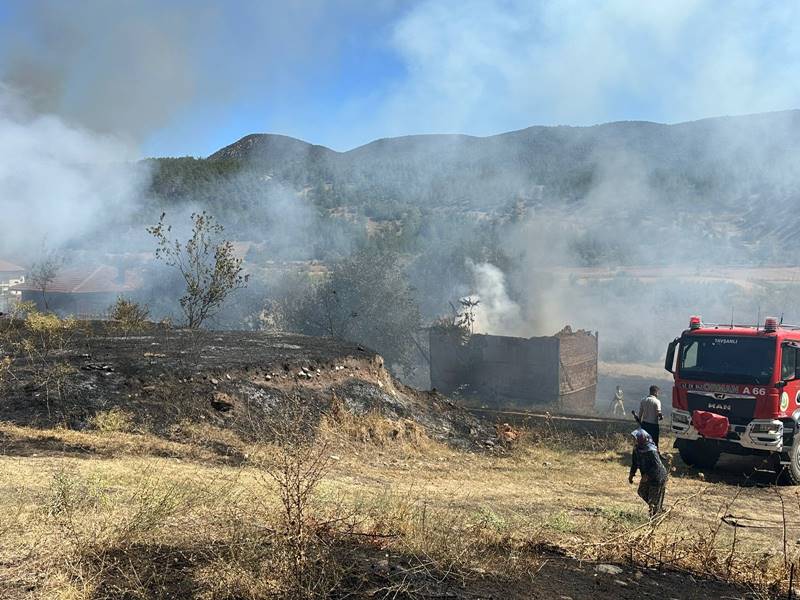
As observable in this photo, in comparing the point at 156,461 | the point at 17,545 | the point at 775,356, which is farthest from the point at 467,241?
the point at 17,545

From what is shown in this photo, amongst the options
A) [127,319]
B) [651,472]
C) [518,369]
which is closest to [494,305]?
[518,369]

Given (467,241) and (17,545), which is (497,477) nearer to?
(17,545)

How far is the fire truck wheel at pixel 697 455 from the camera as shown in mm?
9961

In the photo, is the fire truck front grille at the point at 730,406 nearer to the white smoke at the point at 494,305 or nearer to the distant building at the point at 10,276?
the white smoke at the point at 494,305

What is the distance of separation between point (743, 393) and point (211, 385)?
26.1ft

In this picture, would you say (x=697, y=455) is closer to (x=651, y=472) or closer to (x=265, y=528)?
(x=651, y=472)

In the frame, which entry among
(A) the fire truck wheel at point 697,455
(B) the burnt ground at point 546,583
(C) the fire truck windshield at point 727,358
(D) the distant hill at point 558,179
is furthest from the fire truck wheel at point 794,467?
(D) the distant hill at point 558,179

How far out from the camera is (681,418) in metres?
9.77

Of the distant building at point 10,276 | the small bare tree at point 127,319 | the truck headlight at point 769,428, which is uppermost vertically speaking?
the distant building at point 10,276

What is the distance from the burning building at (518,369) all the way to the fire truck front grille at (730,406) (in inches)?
394

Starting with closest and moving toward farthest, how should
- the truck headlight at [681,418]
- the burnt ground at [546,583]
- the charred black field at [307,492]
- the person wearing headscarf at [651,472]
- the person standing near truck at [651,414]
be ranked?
the burnt ground at [546,583], the charred black field at [307,492], the person wearing headscarf at [651,472], the person standing near truck at [651,414], the truck headlight at [681,418]

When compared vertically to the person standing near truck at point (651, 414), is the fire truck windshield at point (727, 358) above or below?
above

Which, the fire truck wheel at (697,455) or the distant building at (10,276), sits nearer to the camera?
the fire truck wheel at (697,455)

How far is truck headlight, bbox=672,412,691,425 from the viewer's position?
31.7 feet
